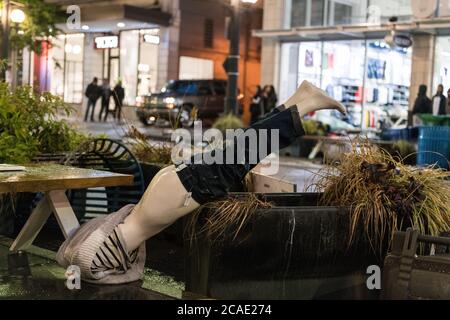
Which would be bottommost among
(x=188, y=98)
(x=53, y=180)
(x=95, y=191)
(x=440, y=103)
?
(x=95, y=191)

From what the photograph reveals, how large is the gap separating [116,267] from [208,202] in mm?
803

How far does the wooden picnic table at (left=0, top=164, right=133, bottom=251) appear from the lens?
464 cm

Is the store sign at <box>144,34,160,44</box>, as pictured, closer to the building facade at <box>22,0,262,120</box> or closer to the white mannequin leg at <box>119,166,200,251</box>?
the building facade at <box>22,0,262,120</box>

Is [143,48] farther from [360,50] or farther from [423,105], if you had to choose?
[423,105]

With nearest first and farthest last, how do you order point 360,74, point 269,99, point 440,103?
point 440,103 < point 269,99 < point 360,74

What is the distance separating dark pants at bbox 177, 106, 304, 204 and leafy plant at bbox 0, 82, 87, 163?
2431 millimetres

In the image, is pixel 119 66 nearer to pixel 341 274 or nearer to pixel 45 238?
pixel 45 238

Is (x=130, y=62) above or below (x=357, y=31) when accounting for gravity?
below

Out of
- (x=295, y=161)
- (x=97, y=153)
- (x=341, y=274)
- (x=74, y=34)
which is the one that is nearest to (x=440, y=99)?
(x=295, y=161)

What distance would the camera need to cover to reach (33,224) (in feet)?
18.0

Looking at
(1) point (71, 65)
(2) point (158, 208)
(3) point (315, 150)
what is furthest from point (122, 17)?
(2) point (158, 208)

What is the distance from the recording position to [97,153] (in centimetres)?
668

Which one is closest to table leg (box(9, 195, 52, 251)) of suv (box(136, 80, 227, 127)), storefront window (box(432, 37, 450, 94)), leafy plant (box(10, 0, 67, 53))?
leafy plant (box(10, 0, 67, 53))

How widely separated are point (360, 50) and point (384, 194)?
19.4m
